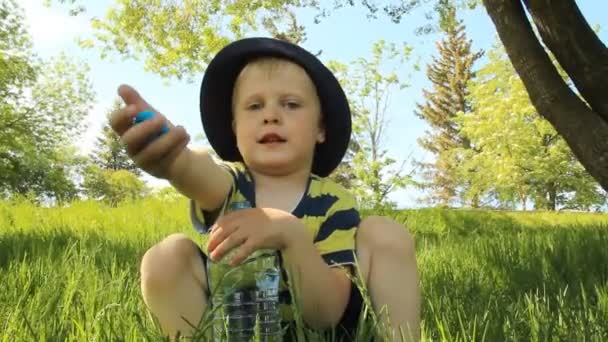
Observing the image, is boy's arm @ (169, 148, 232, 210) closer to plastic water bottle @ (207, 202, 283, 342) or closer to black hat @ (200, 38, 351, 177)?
plastic water bottle @ (207, 202, 283, 342)

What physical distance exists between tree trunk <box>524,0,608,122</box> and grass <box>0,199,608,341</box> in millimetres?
1547

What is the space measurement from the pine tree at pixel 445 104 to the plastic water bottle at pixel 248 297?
4355 centimetres

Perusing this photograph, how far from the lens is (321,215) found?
1645mm

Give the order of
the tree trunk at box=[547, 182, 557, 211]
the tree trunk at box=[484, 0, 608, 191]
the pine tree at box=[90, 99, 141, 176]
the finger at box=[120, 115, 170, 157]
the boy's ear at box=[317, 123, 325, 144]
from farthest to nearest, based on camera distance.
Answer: the pine tree at box=[90, 99, 141, 176]
the tree trunk at box=[547, 182, 557, 211]
the tree trunk at box=[484, 0, 608, 191]
the boy's ear at box=[317, 123, 325, 144]
the finger at box=[120, 115, 170, 157]

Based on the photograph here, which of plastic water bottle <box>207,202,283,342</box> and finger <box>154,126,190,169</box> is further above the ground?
finger <box>154,126,190,169</box>

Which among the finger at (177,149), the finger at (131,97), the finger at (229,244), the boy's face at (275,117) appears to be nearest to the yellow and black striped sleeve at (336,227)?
the boy's face at (275,117)

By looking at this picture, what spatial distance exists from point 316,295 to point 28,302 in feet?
3.31

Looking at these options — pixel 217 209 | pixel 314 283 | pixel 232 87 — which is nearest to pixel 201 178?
pixel 217 209

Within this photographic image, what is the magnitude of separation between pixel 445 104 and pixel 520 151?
2495 cm

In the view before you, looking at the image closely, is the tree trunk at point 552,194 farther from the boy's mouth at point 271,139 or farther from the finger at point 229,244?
the finger at point 229,244

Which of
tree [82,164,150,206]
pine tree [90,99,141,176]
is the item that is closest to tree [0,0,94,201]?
tree [82,164,150,206]

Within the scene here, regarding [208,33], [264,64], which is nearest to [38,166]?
[208,33]

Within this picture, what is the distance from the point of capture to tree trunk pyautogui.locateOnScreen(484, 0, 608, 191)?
4719 mm

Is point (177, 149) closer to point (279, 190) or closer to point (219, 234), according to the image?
point (219, 234)
